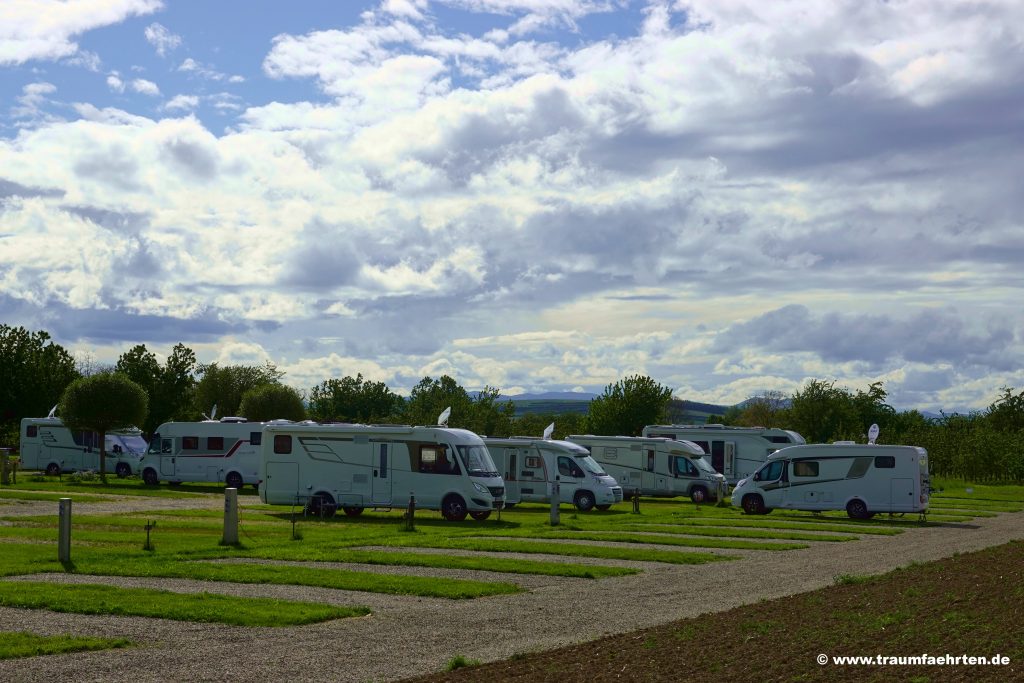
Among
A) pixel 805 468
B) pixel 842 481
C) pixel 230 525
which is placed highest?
pixel 805 468

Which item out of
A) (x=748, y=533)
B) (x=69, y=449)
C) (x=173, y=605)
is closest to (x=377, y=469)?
(x=748, y=533)

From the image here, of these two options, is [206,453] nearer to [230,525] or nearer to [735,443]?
[735,443]

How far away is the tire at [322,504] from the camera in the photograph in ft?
104

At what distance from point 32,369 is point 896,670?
61880 millimetres

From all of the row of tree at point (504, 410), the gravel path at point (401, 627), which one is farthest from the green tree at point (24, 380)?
the gravel path at point (401, 627)

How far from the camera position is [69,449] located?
5047cm

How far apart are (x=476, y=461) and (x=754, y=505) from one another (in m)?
9.29

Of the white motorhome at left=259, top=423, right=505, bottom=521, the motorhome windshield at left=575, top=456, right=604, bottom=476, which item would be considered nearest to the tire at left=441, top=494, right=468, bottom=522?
the white motorhome at left=259, top=423, right=505, bottom=521

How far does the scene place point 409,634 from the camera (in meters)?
12.3

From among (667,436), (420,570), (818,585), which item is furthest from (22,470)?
(818,585)

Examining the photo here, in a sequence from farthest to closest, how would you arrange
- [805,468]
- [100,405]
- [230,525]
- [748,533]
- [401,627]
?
[100,405] < [805,468] < [748,533] < [230,525] < [401,627]

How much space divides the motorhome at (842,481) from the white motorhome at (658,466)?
4130mm

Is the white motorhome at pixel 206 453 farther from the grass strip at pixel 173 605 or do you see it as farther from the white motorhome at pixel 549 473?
the grass strip at pixel 173 605

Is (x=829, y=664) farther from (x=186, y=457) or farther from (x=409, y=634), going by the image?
(x=186, y=457)
